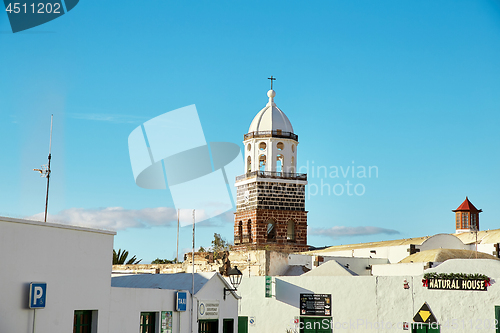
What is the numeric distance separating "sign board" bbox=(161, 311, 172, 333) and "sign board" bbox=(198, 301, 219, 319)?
1.57m

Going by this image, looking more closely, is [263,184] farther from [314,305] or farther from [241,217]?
[314,305]

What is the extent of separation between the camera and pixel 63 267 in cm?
1623

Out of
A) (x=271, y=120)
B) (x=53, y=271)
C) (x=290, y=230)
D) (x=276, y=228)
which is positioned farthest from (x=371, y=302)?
(x=271, y=120)

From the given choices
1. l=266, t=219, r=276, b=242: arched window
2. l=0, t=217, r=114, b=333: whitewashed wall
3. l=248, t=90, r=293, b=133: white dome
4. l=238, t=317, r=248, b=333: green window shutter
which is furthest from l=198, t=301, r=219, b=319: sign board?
l=248, t=90, r=293, b=133: white dome

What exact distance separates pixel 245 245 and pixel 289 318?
1232 cm

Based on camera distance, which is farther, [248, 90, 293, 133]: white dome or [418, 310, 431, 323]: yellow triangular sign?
[248, 90, 293, 133]: white dome

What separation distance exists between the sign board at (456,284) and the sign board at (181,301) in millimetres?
11309

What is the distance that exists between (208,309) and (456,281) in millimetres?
11093

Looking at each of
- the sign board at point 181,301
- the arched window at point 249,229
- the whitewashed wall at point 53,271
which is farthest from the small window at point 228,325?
the arched window at point 249,229

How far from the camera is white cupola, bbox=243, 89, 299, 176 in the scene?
4069cm

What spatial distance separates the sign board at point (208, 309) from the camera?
862 inches

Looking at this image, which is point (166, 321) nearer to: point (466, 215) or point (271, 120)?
point (271, 120)

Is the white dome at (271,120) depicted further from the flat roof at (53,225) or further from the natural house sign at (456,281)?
the flat roof at (53,225)

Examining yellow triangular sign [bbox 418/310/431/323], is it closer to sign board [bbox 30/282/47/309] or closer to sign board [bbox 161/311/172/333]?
sign board [bbox 161/311/172/333]
